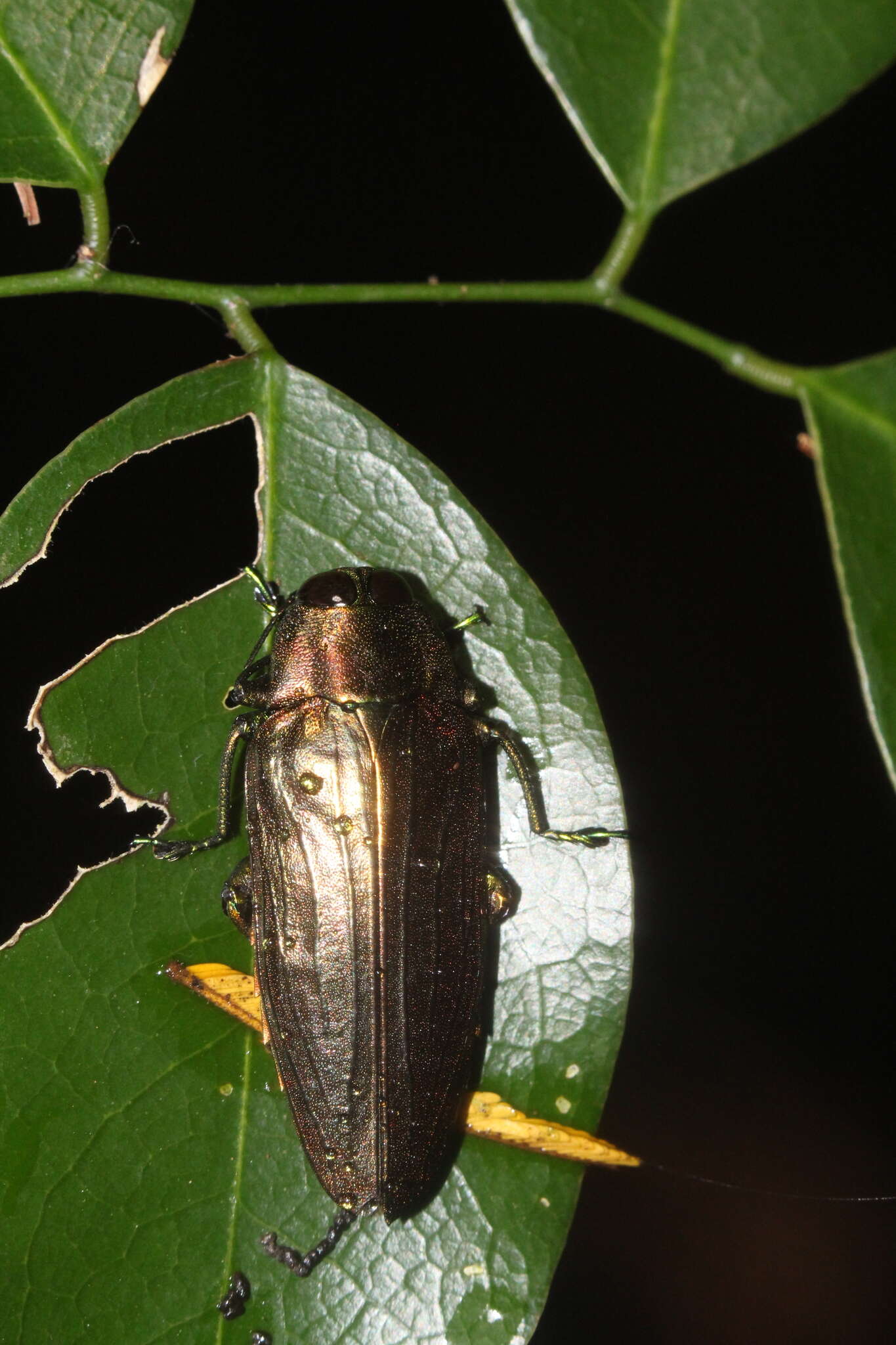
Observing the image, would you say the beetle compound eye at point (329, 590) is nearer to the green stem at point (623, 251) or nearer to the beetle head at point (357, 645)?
the beetle head at point (357, 645)

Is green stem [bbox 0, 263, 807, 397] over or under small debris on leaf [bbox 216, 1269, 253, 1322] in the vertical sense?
over

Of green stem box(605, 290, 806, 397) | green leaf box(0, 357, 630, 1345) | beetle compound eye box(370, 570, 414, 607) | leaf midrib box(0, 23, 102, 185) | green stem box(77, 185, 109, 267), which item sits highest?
leaf midrib box(0, 23, 102, 185)

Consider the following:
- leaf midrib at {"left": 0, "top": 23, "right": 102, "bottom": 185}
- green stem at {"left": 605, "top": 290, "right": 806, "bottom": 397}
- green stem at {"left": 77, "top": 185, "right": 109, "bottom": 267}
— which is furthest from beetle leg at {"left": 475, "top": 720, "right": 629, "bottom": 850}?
leaf midrib at {"left": 0, "top": 23, "right": 102, "bottom": 185}

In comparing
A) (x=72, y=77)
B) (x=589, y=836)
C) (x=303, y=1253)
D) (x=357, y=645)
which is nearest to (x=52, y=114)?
(x=72, y=77)

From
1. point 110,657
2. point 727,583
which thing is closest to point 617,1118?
point 727,583

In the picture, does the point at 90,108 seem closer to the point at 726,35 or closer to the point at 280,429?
the point at 280,429

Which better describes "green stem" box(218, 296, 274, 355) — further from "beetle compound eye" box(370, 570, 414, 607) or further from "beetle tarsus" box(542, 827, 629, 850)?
"beetle tarsus" box(542, 827, 629, 850)
